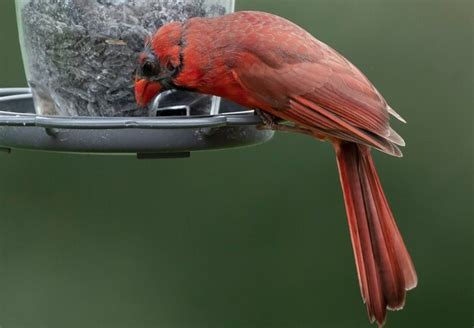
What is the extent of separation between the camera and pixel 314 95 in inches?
134

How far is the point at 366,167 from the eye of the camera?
3719 mm

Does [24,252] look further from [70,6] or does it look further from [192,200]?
[70,6]

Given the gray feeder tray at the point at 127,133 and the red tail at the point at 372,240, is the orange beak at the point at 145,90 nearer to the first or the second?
the gray feeder tray at the point at 127,133

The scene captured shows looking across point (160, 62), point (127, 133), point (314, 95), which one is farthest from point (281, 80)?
point (127, 133)

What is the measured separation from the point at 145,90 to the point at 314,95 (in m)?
0.49

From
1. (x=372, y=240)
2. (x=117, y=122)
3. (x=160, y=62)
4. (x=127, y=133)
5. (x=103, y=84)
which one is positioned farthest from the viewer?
(x=372, y=240)

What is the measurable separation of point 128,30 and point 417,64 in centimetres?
225

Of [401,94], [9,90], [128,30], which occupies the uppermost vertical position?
[128,30]

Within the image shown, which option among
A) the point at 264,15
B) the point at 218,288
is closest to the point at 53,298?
the point at 218,288

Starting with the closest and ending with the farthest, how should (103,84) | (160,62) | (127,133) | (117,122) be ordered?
(117,122) < (127,133) < (160,62) < (103,84)

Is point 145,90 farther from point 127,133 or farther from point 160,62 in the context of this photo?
point 127,133

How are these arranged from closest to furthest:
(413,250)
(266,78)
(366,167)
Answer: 1. (266,78)
2. (366,167)
3. (413,250)

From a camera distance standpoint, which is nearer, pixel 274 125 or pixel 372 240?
pixel 274 125

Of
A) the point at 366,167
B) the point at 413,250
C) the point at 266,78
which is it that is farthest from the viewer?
the point at 413,250
